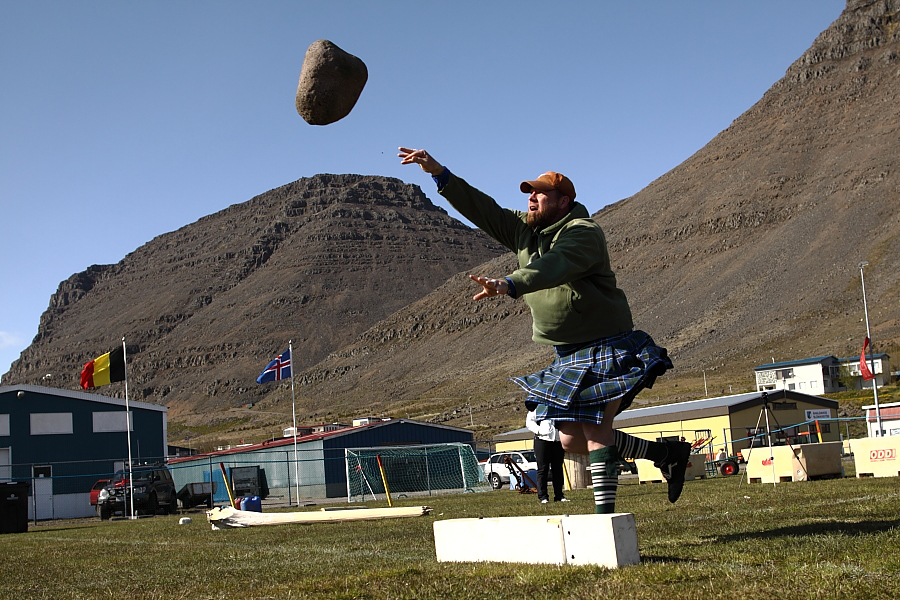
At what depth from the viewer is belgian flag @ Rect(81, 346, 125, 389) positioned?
27047mm

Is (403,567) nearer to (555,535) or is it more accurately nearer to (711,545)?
(555,535)

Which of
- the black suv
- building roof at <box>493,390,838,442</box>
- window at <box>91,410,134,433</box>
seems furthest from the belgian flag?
building roof at <box>493,390,838,442</box>

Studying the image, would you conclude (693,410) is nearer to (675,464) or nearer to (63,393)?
(63,393)

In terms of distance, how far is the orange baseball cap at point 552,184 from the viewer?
5430 millimetres

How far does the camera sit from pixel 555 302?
5.14m

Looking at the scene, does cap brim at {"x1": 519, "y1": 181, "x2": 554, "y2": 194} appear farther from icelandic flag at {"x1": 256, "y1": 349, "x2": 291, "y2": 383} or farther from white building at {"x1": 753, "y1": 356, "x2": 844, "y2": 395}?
white building at {"x1": 753, "y1": 356, "x2": 844, "y2": 395}

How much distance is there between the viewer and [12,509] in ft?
52.7

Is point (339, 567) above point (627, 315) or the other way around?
the other way around

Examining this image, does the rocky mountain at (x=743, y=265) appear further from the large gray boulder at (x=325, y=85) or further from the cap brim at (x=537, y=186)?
the cap brim at (x=537, y=186)

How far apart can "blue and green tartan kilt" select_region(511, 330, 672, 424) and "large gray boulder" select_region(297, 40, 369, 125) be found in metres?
2.80

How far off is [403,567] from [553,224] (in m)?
2.18

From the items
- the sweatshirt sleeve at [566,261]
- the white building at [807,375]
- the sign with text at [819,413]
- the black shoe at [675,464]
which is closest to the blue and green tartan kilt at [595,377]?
the sweatshirt sleeve at [566,261]

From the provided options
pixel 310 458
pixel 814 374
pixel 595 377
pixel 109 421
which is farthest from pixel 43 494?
pixel 814 374

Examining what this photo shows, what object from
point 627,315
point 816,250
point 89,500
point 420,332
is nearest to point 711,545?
point 627,315
